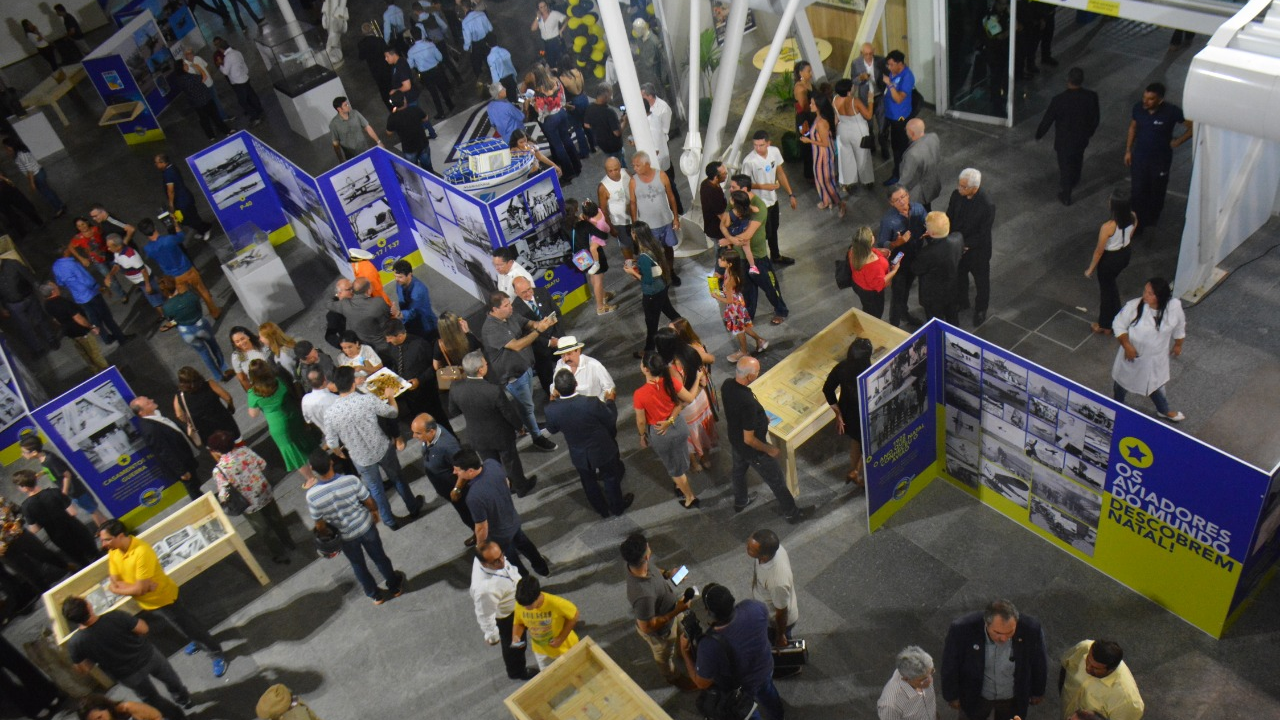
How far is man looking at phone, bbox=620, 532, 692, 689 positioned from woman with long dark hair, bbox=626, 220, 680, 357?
3215mm

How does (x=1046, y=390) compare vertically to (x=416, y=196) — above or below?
below

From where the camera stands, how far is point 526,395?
8766mm

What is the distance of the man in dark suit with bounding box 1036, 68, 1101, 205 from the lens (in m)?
10.0

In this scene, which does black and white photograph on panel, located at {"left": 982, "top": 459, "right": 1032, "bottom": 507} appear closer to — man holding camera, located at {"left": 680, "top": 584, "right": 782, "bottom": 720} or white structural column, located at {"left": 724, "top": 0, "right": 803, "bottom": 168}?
man holding camera, located at {"left": 680, "top": 584, "right": 782, "bottom": 720}

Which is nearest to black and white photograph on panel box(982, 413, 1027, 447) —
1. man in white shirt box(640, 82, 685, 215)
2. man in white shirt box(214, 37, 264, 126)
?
man in white shirt box(640, 82, 685, 215)

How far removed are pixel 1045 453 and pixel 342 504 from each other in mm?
4883

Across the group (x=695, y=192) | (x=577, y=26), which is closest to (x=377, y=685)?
(x=695, y=192)

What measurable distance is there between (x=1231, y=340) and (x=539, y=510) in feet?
20.2

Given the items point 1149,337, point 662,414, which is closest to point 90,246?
point 662,414

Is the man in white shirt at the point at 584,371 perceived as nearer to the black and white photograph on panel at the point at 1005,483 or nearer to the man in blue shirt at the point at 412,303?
the man in blue shirt at the point at 412,303

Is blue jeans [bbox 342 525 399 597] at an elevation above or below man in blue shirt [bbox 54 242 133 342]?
below

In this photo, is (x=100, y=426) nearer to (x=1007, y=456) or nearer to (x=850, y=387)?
(x=850, y=387)

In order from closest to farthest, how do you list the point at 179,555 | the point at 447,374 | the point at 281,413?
the point at 179,555, the point at 281,413, the point at 447,374

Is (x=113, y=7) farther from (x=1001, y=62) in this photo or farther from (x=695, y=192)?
(x=1001, y=62)
